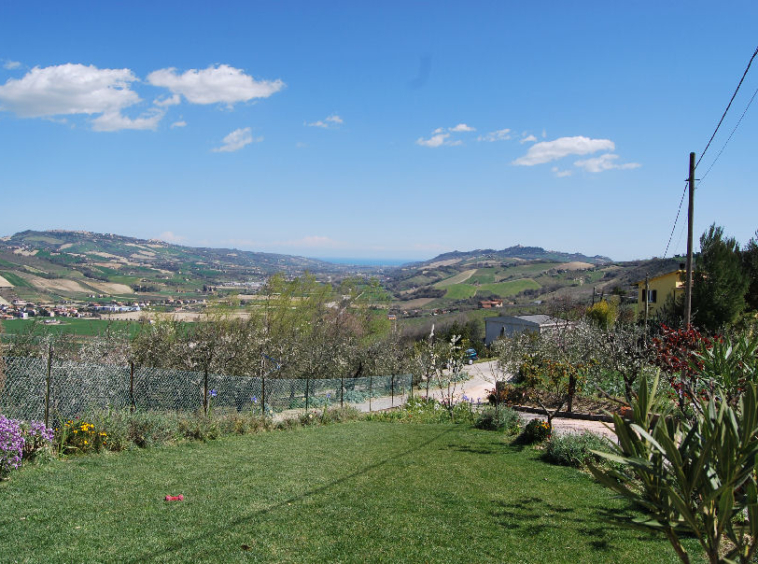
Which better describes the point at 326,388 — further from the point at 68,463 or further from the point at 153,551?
the point at 153,551

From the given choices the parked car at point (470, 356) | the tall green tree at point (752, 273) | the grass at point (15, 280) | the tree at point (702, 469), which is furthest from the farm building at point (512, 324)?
the grass at point (15, 280)

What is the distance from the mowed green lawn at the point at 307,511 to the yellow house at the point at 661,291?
31424 mm

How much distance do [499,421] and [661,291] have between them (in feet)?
97.8

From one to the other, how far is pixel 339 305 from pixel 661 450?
94.3 ft

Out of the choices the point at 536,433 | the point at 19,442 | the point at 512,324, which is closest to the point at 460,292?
the point at 512,324

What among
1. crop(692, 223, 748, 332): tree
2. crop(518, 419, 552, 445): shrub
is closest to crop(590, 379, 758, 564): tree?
crop(518, 419, 552, 445): shrub

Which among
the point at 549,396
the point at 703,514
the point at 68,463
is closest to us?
the point at 703,514

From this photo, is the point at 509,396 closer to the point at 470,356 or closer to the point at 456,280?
the point at 470,356

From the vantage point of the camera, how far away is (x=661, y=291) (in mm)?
38000

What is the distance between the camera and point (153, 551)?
16.1 feet

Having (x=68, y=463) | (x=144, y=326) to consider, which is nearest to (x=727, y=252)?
(x=144, y=326)

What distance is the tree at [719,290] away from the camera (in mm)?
27859

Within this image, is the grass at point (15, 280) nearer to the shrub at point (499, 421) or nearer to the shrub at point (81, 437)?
the shrub at point (81, 437)

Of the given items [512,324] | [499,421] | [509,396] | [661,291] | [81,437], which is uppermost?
[661,291]
